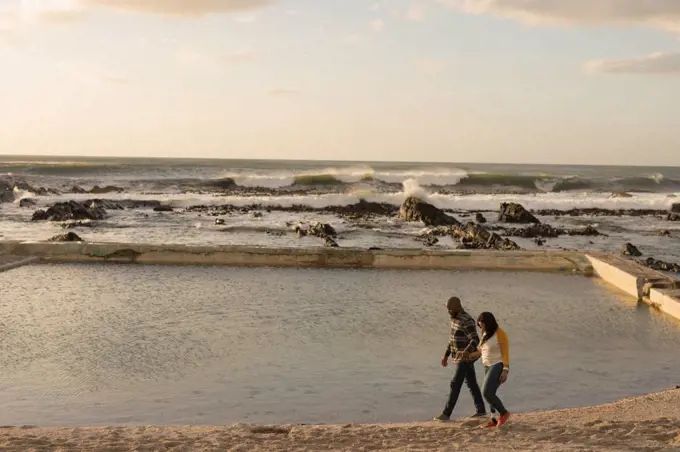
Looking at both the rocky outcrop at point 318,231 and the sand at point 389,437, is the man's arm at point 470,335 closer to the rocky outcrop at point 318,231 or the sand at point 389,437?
the sand at point 389,437

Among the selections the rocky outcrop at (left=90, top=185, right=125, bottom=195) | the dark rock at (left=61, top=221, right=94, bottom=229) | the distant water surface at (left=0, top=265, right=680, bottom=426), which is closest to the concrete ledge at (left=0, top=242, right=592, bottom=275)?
the distant water surface at (left=0, top=265, right=680, bottom=426)

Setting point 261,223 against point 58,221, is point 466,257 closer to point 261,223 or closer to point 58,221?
point 261,223

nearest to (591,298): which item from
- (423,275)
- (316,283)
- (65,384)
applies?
(423,275)

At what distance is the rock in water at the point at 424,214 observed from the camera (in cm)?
3234

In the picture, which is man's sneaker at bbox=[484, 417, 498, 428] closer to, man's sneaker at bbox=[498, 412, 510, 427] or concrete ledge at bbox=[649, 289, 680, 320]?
man's sneaker at bbox=[498, 412, 510, 427]

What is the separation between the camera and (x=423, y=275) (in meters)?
16.8

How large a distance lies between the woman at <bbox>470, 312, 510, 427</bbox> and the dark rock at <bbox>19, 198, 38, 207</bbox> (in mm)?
40457

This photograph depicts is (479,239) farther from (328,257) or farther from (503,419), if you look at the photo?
(503,419)

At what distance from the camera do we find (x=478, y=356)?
287 inches

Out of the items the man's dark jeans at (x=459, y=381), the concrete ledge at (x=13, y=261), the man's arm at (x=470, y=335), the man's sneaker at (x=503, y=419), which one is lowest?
the concrete ledge at (x=13, y=261)

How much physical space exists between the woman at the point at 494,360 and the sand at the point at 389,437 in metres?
0.18

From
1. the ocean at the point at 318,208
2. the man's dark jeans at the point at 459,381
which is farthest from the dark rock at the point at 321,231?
the man's dark jeans at the point at 459,381

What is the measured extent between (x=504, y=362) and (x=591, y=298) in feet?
27.2

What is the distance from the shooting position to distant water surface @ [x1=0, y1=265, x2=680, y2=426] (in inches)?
307
